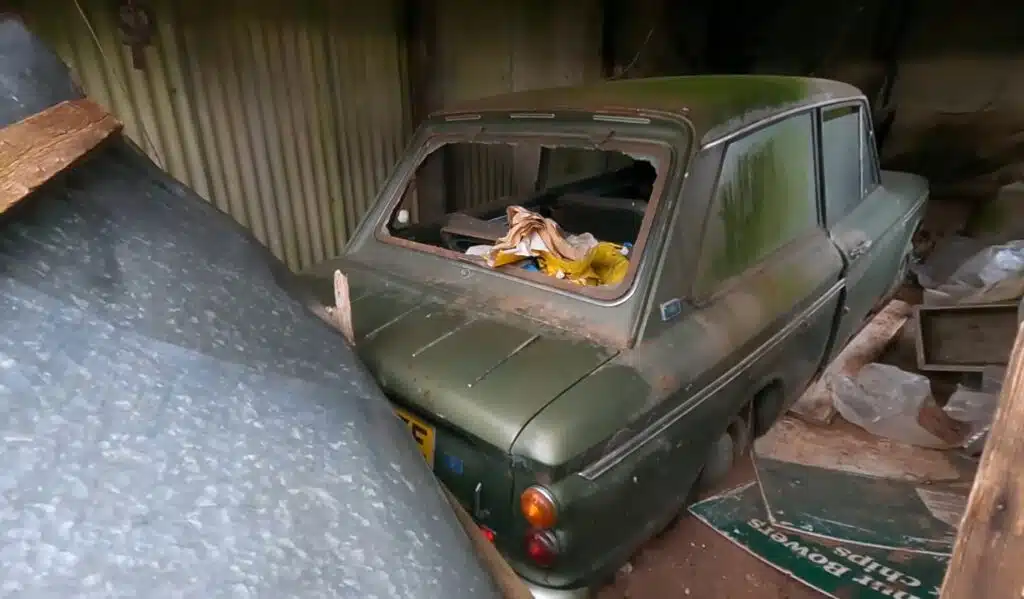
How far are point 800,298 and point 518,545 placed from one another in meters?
1.49

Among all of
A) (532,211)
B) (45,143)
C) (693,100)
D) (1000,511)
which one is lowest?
(532,211)

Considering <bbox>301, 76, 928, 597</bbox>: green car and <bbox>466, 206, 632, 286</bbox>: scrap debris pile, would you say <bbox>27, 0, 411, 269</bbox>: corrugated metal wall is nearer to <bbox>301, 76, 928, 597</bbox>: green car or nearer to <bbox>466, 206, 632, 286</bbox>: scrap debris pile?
<bbox>301, 76, 928, 597</bbox>: green car

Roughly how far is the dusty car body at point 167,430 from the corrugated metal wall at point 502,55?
129 inches

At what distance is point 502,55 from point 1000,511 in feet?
15.0

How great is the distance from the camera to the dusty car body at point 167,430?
82 cm

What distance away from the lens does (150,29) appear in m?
2.87

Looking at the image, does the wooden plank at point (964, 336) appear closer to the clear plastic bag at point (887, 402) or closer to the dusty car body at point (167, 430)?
the clear plastic bag at point (887, 402)

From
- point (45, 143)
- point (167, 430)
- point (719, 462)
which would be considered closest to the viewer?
point (167, 430)

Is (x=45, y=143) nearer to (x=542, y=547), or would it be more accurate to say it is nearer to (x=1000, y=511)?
(x=542, y=547)

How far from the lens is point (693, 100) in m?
2.26

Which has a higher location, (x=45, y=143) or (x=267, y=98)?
(x=45, y=143)

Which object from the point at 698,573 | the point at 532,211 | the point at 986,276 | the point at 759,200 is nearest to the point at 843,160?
the point at 759,200

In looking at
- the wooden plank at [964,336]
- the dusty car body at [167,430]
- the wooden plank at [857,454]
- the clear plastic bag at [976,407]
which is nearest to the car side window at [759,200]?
the wooden plank at [857,454]

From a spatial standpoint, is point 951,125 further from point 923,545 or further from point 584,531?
point 584,531
